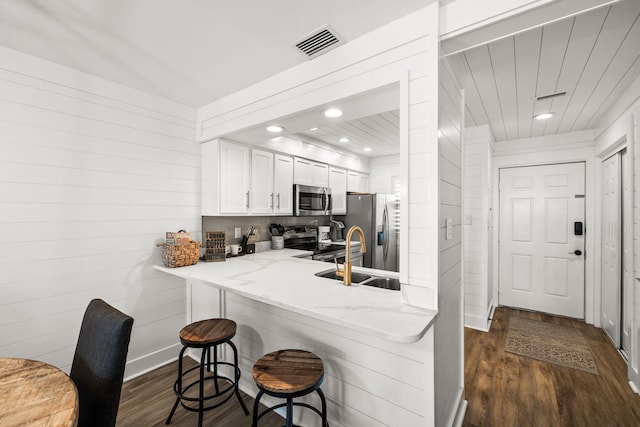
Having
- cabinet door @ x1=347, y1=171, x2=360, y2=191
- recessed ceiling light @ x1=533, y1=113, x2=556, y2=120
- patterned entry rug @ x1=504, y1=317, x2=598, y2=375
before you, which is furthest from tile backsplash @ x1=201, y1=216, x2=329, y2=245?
recessed ceiling light @ x1=533, y1=113, x2=556, y2=120

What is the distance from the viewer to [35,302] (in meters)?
2.02

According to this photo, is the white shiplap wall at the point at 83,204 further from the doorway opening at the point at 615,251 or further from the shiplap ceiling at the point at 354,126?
the doorway opening at the point at 615,251

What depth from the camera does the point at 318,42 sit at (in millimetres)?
1734

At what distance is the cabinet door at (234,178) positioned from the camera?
2.79 metres

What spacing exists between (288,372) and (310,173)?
282cm

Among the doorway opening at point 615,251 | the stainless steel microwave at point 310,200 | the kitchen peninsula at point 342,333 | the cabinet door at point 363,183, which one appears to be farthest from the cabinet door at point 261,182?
the doorway opening at point 615,251

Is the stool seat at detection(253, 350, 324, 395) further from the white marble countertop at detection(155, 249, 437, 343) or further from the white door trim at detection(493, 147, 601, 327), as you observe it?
the white door trim at detection(493, 147, 601, 327)

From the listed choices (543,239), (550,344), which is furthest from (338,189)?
(550,344)

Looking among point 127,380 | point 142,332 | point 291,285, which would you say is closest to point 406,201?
point 291,285

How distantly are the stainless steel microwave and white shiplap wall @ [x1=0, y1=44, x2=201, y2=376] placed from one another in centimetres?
126

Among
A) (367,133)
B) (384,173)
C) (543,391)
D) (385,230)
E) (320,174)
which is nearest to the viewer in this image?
(543,391)

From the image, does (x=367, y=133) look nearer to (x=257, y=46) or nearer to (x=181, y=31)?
(x=257, y=46)

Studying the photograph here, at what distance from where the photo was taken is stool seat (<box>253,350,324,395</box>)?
1.36m

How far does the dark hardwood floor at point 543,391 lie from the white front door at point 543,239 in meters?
0.89
